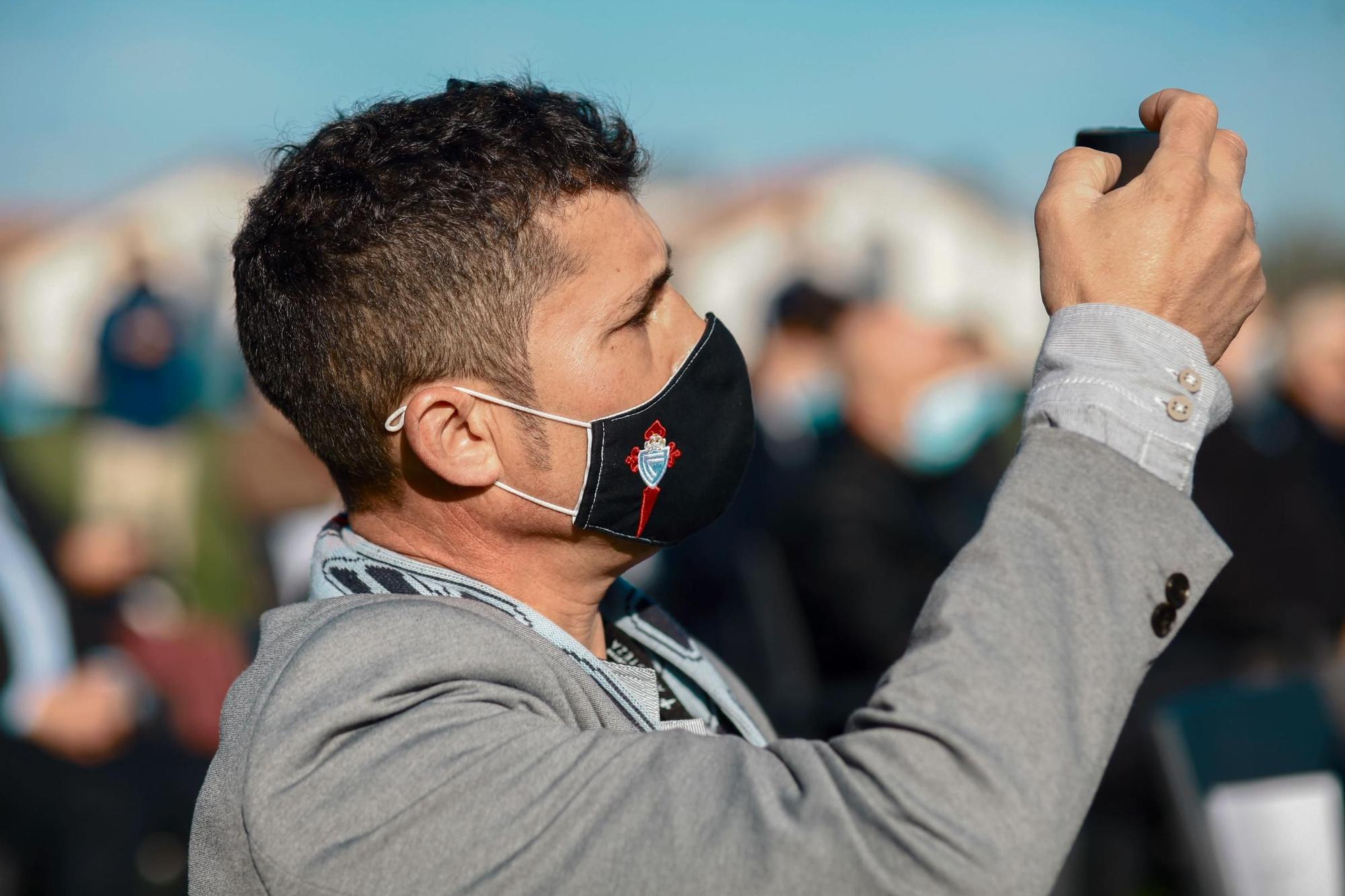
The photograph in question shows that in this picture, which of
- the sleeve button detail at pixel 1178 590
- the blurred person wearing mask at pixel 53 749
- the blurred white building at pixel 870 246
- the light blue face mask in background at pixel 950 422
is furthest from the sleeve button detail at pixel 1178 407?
the blurred white building at pixel 870 246

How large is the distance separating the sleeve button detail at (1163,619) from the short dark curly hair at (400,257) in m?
0.81

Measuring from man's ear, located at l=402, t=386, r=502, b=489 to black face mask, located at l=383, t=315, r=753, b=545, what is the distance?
0.08ft

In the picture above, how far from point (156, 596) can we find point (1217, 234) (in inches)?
241

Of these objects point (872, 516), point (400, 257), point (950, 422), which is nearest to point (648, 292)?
point (400, 257)

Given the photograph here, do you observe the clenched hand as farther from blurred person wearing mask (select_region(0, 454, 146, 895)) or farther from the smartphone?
blurred person wearing mask (select_region(0, 454, 146, 895))

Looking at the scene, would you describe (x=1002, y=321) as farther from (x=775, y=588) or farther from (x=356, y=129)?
(x=356, y=129)

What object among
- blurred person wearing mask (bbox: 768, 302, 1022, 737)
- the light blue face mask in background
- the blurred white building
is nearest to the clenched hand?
blurred person wearing mask (bbox: 768, 302, 1022, 737)

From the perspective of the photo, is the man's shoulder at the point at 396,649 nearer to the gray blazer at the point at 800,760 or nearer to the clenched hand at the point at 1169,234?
the gray blazer at the point at 800,760

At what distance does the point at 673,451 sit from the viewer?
1.74 metres

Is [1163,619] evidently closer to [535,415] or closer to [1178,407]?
[1178,407]

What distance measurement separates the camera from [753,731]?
1.91 meters

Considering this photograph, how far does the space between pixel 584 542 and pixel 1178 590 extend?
0.82 meters

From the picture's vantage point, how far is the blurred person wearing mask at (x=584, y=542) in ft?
3.75

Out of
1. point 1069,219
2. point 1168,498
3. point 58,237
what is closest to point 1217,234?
point 1069,219
